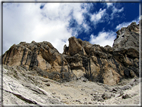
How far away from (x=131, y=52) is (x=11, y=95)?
46533 millimetres

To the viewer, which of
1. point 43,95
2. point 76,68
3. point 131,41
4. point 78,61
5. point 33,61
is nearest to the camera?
point 43,95

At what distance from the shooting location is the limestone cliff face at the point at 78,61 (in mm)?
26125

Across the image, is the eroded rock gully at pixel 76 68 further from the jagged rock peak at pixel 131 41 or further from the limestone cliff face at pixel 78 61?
the jagged rock peak at pixel 131 41

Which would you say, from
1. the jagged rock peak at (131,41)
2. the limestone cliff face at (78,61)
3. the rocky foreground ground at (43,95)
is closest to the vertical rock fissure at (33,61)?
the limestone cliff face at (78,61)

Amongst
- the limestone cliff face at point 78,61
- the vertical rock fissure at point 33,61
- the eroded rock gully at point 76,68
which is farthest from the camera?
the limestone cliff face at point 78,61

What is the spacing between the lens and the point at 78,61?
125ft

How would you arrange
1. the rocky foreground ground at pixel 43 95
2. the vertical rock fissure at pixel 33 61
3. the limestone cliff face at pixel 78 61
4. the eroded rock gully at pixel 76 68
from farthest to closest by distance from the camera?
the limestone cliff face at pixel 78 61 < the vertical rock fissure at pixel 33 61 < the eroded rock gully at pixel 76 68 < the rocky foreground ground at pixel 43 95

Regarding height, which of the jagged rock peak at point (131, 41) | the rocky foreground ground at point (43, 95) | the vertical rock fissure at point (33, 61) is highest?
the jagged rock peak at point (131, 41)

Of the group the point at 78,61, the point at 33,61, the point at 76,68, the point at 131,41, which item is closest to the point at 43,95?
the point at 33,61

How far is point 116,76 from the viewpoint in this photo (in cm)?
3725

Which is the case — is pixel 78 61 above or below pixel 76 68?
above

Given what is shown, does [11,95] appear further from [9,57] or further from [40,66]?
[9,57]

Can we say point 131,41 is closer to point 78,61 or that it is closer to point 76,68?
point 78,61

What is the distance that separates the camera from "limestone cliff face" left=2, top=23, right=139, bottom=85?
26.1 metres
